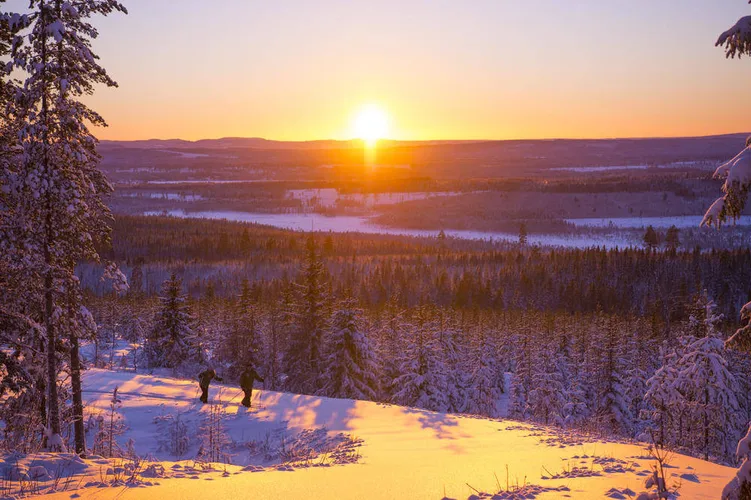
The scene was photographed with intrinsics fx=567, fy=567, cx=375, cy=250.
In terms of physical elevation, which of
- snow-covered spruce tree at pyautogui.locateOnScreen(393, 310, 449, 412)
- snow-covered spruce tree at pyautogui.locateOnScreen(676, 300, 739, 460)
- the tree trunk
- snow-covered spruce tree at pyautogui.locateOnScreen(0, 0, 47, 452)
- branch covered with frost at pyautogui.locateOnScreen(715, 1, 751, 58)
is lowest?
snow-covered spruce tree at pyautogui.locateOnScreen(393, 310, 449, 412)

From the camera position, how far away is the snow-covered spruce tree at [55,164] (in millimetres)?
13812

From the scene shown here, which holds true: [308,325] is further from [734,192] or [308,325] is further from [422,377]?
[734,192]

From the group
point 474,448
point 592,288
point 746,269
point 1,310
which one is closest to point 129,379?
point 1,310

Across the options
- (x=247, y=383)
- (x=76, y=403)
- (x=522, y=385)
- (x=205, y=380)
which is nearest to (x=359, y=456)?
(x=76, y=403)

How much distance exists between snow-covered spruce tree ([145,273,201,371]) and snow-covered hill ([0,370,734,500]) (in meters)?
21.3

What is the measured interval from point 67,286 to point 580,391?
39883 mm

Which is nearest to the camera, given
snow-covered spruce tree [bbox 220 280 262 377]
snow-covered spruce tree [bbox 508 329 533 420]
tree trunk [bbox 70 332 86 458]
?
tree trunk [bbox 70 332 86 458]

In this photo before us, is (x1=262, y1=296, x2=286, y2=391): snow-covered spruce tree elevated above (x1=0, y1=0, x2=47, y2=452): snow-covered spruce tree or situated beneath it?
situated beneath

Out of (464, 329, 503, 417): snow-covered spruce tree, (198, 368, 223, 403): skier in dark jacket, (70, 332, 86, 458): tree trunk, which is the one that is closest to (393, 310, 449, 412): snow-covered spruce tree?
(464, 329, 503, 417): snow-covered spruce tree

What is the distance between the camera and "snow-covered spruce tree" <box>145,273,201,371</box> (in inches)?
1716

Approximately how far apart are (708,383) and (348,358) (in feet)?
67.2

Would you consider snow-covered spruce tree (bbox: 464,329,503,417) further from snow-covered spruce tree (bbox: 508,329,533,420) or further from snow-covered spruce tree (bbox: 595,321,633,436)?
snow-covered spruce tree (bbox: 595,321,633,436)

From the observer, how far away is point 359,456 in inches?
487

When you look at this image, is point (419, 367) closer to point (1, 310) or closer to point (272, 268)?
point (1, 310)
